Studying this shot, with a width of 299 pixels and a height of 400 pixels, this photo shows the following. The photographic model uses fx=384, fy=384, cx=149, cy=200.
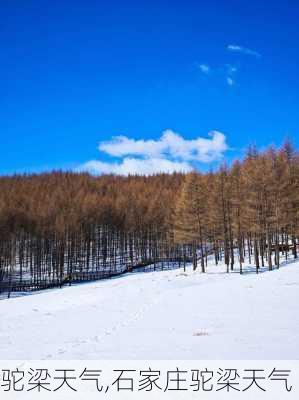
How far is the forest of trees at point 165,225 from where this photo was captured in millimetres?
41625

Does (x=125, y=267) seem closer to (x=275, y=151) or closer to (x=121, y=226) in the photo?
(x=121, y=226)

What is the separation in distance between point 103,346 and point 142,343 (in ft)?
3.65

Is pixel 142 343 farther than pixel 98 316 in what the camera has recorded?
No

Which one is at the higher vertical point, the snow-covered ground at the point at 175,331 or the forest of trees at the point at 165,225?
the forest of trees at the point at 165,225

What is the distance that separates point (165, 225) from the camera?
76.1 m

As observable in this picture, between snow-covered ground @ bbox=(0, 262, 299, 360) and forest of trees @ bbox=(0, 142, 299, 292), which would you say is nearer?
snow-covered ground @ bbox=(0, 262, 299, 360)

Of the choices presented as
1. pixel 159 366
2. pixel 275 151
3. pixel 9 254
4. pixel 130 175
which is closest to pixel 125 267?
pixel 9 254

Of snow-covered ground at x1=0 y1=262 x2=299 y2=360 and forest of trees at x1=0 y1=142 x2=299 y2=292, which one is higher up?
forest of trees at x1=0 y1=142 x2=299 y2=292

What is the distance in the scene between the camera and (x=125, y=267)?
8000 cm

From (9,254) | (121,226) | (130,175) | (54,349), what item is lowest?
(54,349)

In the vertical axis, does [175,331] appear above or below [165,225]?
below

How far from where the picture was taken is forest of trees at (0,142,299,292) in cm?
4162

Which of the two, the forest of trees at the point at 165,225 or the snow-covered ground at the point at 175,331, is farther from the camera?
the forest of trees at the point at 165,225

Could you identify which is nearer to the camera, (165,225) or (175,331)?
(175,331)
